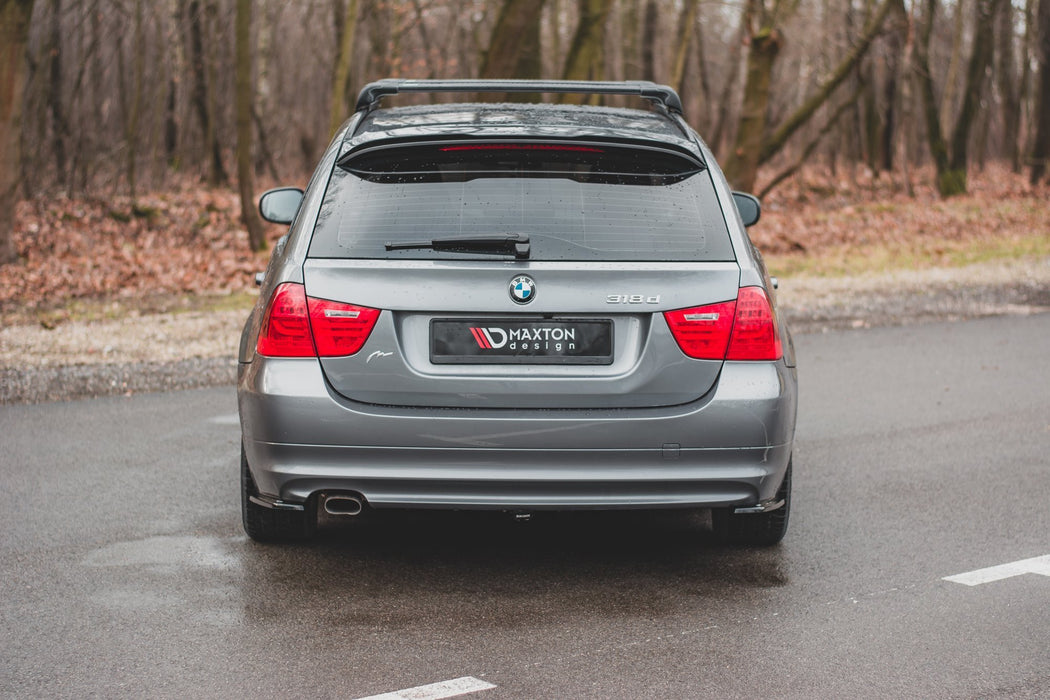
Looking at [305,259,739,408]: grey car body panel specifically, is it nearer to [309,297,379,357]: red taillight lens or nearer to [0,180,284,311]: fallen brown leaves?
[309,297,379,357]: red taillight lens

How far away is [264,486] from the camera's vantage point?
15.9ft

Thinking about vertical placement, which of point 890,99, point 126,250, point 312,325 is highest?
point 312,325

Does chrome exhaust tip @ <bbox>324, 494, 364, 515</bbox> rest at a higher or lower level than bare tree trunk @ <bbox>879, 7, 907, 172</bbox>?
higher

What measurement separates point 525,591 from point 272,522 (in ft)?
3.93

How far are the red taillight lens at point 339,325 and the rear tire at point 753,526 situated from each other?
1.73 meters

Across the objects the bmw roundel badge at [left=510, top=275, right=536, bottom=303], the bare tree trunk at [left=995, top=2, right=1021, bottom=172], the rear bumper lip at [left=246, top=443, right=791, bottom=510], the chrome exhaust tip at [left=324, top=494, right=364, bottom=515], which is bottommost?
the bare tree trunk at [left=995, top=2, right=1021, bottom=172]

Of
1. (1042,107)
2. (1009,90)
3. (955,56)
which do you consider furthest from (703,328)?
(1009,90)

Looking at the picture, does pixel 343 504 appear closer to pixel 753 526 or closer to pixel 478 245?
pixel 478 245

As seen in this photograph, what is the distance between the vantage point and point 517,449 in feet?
15.1

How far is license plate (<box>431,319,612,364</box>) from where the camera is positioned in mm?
4633

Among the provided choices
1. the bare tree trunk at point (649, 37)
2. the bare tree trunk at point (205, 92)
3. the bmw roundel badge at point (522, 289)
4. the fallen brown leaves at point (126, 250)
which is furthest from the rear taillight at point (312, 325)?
the bare tree trunk at point (649, 37)

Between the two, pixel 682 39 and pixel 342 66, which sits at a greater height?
pixel 342 66

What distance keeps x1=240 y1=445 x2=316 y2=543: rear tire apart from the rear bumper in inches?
28.6

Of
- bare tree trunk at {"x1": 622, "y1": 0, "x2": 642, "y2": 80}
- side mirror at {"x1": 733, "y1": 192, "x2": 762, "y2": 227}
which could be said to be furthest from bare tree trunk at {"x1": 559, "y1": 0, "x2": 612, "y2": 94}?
bare tree trunk at {"x1": 622, "y1": 0, "x2": 642, "y2": 80}
